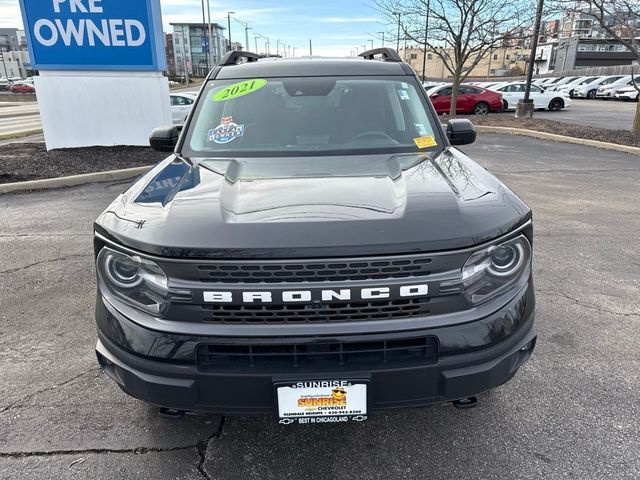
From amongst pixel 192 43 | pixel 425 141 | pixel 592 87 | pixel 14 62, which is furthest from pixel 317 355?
pixel 14 62

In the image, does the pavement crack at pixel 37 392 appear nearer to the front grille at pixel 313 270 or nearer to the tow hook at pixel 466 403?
the front grille at pixel 313 270

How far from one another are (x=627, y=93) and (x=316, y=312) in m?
38.1

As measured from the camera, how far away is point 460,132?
366cm

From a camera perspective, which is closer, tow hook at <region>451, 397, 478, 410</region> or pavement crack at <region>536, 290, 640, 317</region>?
tow hook at <region>451, 397, 478, 410</region>

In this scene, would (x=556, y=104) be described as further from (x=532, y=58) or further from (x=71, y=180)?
(x=71, y=180)

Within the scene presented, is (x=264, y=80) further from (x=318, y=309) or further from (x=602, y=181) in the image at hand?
(x=602, y=181)

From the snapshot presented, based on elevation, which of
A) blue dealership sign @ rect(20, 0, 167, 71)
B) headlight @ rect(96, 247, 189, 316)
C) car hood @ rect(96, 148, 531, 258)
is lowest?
headlight @ rect(96, 247, 189, 316)

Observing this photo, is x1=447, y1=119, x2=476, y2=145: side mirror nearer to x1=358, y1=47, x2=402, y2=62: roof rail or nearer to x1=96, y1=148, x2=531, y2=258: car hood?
x1=358, y1=47, x2=402, y2=62: roof rail

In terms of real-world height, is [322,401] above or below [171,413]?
above

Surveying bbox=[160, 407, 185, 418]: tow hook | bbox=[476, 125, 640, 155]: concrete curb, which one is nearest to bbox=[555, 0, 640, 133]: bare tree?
bbox=[476, 125, 640, 155]: concrete curb

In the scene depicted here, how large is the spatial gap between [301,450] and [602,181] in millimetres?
8062

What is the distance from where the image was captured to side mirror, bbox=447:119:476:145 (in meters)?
3.65

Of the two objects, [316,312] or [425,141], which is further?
[425,141]

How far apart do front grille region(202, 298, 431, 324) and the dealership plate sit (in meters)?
0.25
